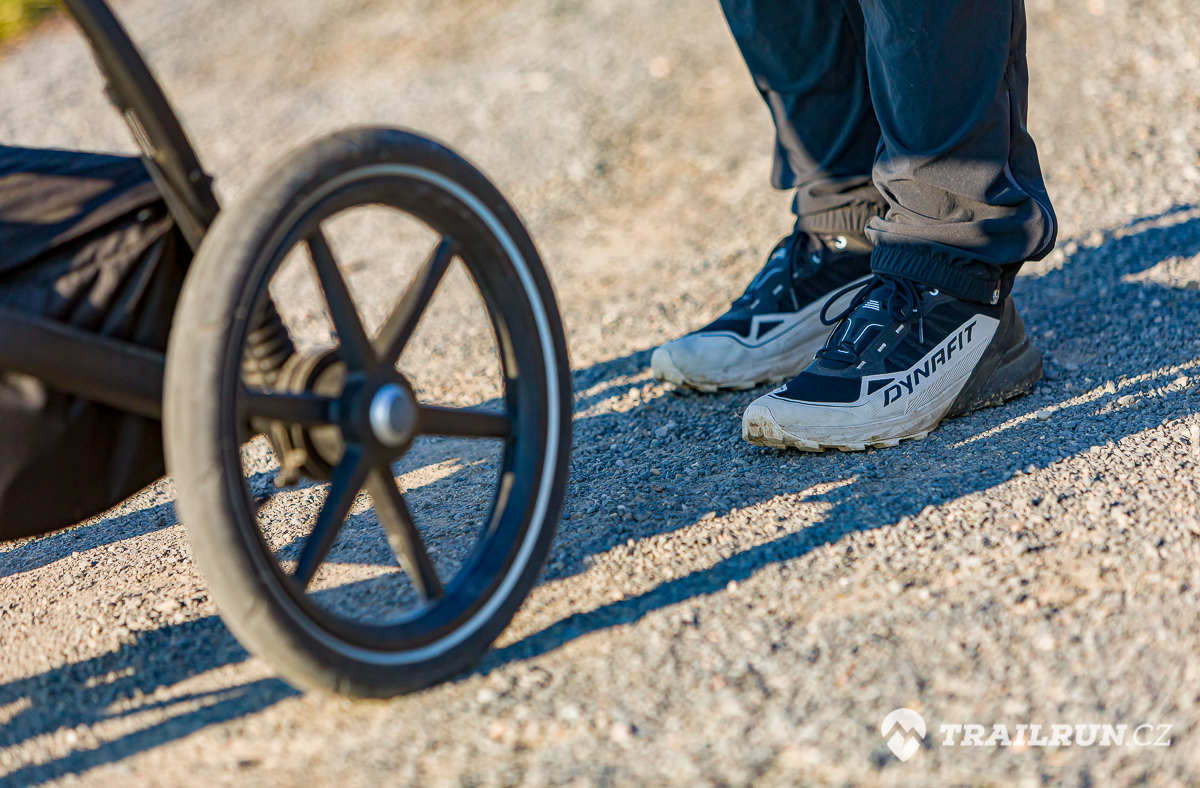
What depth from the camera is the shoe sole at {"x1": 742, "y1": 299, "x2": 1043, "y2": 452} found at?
197 centimetres

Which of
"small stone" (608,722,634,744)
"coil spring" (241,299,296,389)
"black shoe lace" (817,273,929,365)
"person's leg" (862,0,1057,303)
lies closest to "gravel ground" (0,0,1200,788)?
"small stone" (608,722,634,744)

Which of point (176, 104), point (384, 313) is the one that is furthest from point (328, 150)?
point (176, 104)

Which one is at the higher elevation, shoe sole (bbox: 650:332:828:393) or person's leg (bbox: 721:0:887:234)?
person's leg (bbox: 721:0:887:234)

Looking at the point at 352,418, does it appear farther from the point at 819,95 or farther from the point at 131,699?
the point at 819,95

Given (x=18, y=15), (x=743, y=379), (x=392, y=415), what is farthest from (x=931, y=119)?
(x=18, y=15)

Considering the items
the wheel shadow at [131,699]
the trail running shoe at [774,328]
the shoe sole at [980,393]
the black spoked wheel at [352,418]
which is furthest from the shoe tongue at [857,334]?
the wheel shadow at [131,699]

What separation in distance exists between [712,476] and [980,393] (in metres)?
0.64

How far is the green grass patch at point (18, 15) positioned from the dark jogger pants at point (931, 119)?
685 cm

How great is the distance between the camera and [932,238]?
198 cm

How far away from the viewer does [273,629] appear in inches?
44.3

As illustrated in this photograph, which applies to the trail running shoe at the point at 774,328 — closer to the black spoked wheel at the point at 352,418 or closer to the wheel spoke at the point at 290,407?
the black spoked wheel at the point at 352,418

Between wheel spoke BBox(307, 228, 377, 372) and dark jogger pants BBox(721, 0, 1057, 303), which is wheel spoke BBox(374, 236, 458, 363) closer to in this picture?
wheel spoke BBox(307, 228, 377, 372)

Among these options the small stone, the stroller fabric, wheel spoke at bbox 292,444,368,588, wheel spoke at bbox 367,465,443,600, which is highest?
the stroller fabric

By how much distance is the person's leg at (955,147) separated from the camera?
1.81 meters
